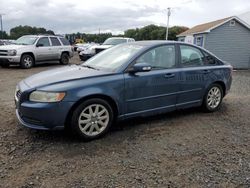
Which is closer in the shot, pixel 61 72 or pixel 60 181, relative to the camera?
pixel 60 181

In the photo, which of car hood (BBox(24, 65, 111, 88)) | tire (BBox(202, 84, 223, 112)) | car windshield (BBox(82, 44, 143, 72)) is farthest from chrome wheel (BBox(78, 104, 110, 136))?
tire (BBox(202, 84, 223, 112))

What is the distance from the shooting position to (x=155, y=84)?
198 inches

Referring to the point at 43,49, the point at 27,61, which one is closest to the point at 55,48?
the point at 43,49

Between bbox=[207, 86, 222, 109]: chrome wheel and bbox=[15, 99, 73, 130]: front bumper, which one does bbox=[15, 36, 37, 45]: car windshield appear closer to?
bbox=[207, 86, 222, 109]: chrome wheel

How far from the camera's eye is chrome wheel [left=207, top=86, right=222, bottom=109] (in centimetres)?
605

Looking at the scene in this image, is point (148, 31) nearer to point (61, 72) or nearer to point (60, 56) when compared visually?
point (60, 56)

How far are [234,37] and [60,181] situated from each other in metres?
20.0

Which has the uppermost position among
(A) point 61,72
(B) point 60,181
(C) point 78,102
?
(A) point 61,72

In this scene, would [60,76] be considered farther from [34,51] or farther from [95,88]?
[34,51]

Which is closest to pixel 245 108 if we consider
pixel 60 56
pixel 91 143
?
pixel 91 143

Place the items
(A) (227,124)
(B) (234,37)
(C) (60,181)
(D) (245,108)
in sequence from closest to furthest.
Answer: (C) (60,181) < (A) (227,124) < (D) (245,108) < (B) (234,37)

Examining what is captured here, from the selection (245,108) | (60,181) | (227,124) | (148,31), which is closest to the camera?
(60,181)

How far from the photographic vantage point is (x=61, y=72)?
4902mm

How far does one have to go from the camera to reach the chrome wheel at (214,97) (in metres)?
6.05
